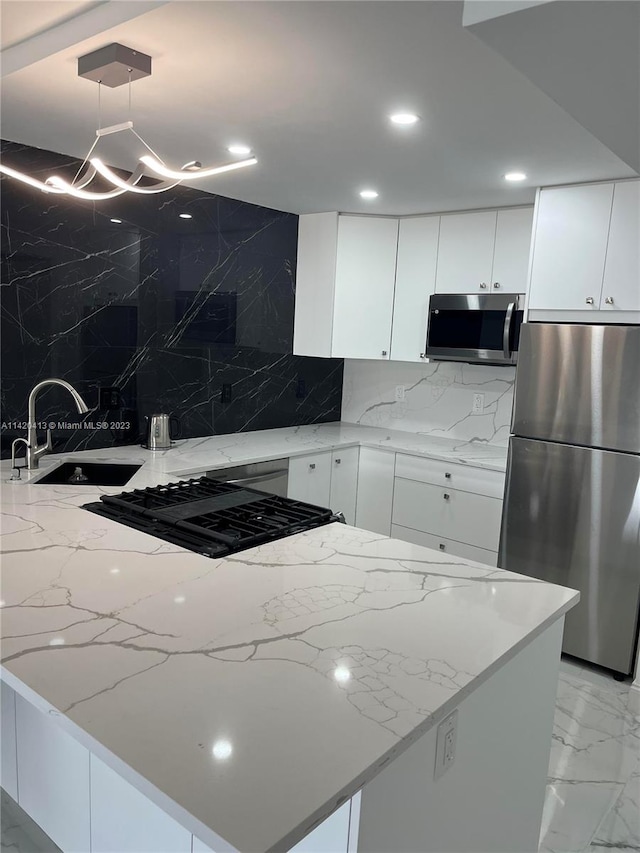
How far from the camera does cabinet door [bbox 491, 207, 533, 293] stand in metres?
3.58

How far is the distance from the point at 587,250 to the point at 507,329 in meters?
0.60

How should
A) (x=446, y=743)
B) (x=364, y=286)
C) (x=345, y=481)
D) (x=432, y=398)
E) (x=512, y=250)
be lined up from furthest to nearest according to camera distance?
(x=432, y=398) < (x=364, y=286) < (x=345, y=481) < (x=512, y=250) < (x=446, y=743)

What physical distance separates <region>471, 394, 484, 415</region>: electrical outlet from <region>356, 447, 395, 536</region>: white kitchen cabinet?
0.68 meters

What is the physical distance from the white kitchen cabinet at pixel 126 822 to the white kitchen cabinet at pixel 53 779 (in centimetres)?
6

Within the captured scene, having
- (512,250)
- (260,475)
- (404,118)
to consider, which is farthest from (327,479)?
(404,118)

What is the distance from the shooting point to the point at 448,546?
378cm

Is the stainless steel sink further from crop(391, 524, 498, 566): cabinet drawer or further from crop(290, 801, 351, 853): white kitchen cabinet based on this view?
crop(290, 801, 351, 853): white kitchen cabinet

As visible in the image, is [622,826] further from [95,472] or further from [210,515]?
[95,472]

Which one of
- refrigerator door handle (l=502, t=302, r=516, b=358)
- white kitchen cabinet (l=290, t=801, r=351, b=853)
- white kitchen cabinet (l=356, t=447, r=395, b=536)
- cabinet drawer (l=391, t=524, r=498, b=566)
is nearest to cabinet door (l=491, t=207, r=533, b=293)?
refrigerator door handle (l=502, t=302, r=516, b=358)

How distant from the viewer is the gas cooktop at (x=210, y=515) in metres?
1.98

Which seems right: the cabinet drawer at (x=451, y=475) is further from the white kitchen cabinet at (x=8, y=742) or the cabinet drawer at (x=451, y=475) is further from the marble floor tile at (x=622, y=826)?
the white kitchen cabinet at (x=8, y=742)

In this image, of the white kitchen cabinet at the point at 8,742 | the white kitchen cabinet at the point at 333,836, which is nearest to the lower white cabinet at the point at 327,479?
the white kitchen cabinet at the point at 8,742

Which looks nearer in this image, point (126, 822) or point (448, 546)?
point (126, 822)

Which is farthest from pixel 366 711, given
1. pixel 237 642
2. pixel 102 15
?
pixel 102 15
